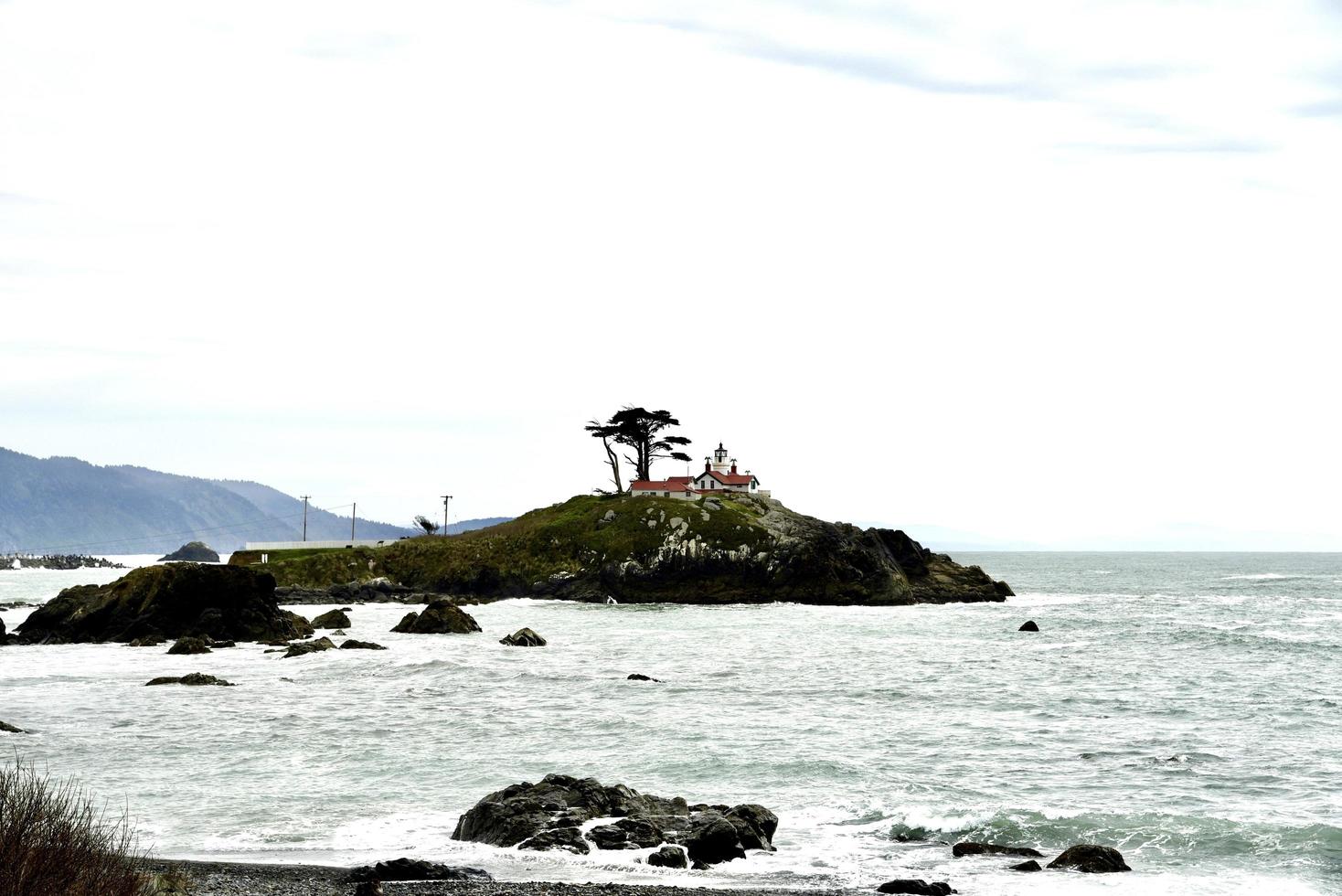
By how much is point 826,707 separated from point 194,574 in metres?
40.3

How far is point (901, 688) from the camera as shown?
146 ft

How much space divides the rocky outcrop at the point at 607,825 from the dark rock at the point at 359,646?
35.0 m

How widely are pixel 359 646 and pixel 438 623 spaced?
1170cm

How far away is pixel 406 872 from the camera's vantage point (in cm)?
1886

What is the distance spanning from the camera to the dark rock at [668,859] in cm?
2000

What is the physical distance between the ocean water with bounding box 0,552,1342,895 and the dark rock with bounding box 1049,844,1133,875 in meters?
0.46

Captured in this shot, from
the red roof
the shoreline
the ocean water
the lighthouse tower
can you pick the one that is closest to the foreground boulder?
the ocean water

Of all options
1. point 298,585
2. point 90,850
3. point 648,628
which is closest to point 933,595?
point 648,628

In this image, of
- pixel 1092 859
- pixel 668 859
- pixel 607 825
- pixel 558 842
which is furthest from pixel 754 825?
pixel 1092 859

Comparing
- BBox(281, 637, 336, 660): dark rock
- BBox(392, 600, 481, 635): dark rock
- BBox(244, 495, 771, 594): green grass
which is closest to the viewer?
BBox(281, 637, 336, 660): dark rock

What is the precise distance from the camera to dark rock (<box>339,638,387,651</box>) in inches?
2237

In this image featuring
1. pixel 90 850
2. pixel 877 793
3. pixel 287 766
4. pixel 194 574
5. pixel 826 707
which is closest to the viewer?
pixel 90 850

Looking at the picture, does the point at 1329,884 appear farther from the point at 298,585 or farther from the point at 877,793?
the point at 298,585

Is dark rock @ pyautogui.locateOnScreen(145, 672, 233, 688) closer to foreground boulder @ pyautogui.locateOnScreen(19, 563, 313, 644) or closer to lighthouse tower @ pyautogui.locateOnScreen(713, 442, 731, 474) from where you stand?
foreground boulder @ pyautogui.locateOnScreen(19, 563, 313, 644)
